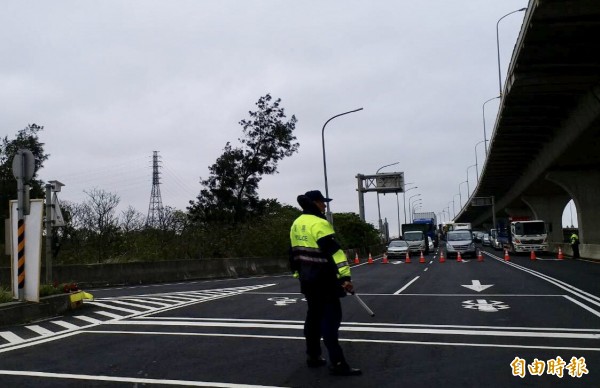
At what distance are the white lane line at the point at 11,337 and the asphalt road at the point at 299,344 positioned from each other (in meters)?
0.02

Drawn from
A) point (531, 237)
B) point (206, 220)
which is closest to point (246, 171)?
point (206, 220)

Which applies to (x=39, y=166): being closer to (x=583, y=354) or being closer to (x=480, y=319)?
(x=480, y=319)

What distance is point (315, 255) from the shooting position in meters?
6.11

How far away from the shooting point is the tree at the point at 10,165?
38.2 m

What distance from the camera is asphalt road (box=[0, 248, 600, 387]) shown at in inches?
237

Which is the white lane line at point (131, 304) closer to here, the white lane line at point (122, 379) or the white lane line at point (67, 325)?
the white lane line at point (67, 325)

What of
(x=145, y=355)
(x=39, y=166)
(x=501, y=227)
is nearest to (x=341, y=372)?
(x=145, y=355)

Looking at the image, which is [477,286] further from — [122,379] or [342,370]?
[122,379]

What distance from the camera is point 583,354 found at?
6.84 meters

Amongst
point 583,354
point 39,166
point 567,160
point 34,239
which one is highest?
point 39,166

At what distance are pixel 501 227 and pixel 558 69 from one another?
124 ft

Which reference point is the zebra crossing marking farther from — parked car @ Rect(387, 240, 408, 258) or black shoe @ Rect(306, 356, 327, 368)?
parked car @ Rect(387, 240, 408, 258)

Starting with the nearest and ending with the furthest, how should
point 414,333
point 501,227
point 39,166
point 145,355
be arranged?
point 145,355 < point 414,333 < point 39,166 < point 501,227

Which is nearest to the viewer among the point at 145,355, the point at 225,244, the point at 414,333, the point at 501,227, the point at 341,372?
the point at 341,372
